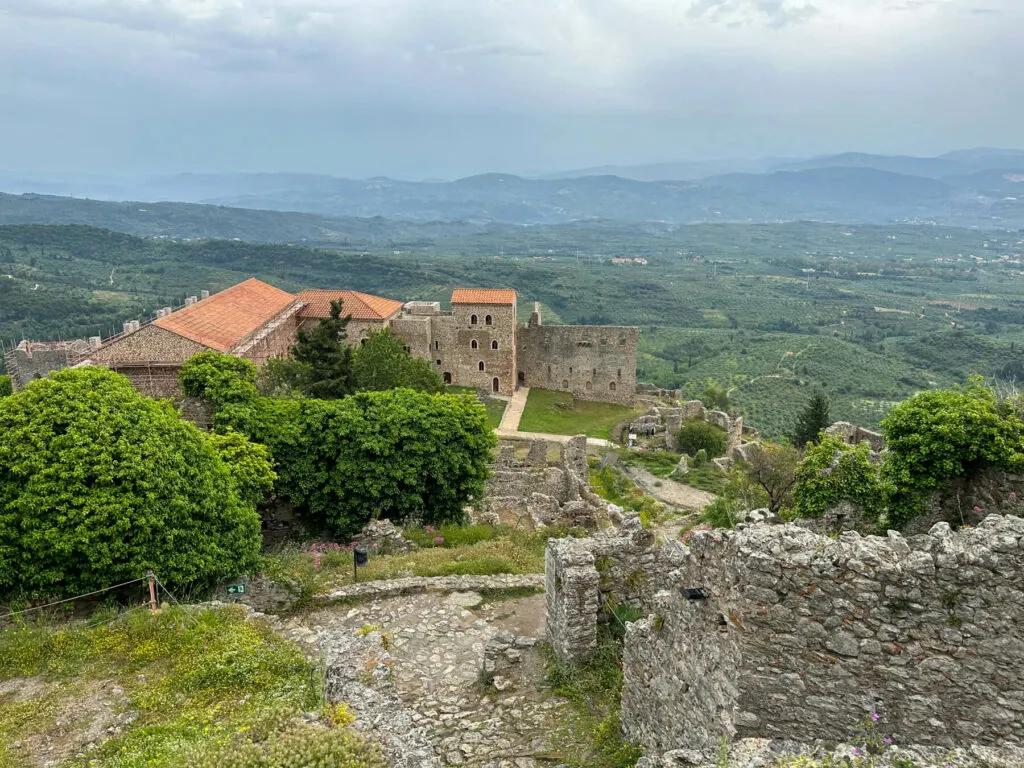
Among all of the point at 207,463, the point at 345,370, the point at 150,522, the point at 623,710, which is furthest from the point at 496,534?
the point at 345,370

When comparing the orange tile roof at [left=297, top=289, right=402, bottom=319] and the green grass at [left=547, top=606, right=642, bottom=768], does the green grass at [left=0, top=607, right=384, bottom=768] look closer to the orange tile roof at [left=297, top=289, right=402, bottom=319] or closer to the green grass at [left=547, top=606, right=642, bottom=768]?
the green grass at [left=547, top=606, right=642, bottom=768]

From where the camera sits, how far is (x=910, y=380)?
78500mm

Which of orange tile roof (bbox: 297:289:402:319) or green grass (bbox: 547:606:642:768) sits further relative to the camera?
orange tile roof (bbox: 297:289:402:319)

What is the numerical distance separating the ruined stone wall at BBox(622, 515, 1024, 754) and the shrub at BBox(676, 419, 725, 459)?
33.7m

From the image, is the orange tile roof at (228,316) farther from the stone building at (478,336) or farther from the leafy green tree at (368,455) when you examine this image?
the leafy green tree at (368,455)

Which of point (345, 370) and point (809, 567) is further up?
point (809, 567)

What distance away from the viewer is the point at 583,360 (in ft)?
166

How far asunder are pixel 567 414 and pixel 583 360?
17.6 feet

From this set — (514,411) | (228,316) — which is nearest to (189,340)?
(228,316)

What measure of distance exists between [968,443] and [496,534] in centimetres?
1024

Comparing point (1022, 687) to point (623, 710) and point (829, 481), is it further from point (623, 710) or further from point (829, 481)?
point (829, 481)

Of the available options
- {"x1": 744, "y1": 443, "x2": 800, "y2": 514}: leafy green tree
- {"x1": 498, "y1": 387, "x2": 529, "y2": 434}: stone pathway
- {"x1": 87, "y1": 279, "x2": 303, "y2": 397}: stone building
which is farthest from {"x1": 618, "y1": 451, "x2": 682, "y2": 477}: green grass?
{"x1": 87, "y1": 279, "x2": 303, "y2": 397}: stone building

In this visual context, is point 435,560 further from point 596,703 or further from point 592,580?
point 596,703

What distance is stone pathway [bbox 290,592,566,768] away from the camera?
7.84 m
